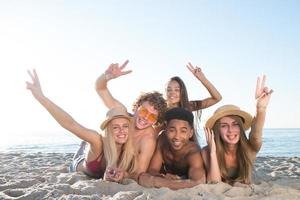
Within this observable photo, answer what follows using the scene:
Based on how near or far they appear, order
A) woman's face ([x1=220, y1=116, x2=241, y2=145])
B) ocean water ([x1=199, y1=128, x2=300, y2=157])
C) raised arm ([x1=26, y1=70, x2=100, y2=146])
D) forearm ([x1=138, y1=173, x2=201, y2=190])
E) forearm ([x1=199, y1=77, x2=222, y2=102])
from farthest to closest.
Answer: ocean water ([x1=199, y1=128, x2=300, y2=157]) → forearm ([x1=199, y1=77, x2=222, y2=102]) → woman's face ([x1=220, y1=116, x2=241, y2=145]) → raised arm ([x1=26, y1=70, x2=100, y2=146]) → forearm ([x1=138, y1=173, x2=201, y2=190])

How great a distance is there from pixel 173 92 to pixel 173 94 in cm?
4

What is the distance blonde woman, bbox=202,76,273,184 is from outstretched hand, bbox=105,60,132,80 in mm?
1628

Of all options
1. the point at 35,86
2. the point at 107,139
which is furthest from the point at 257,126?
the point at 35,86

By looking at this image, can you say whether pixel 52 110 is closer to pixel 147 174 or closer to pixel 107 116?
pixel 107 116

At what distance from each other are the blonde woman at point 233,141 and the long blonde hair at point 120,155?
1.03 m

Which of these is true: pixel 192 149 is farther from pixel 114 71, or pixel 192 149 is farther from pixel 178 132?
pixel 114 71

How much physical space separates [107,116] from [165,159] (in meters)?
1.10

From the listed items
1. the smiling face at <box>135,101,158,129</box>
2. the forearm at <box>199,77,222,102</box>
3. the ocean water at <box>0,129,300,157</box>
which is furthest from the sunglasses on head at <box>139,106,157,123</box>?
the ocean water at <box>0,129,300,157</box>

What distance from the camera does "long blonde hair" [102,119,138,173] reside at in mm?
5102

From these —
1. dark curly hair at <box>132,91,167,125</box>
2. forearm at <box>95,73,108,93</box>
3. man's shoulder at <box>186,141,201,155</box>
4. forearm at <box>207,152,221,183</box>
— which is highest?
forearm at <box>95,73,108,93</box>

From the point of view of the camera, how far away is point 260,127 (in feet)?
16.3

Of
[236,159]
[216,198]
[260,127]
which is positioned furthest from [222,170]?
[216,198]

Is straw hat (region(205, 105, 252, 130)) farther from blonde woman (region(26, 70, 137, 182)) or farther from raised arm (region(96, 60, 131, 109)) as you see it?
raised arm (region(96, 60, 131, 109))

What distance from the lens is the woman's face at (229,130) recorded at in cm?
509
